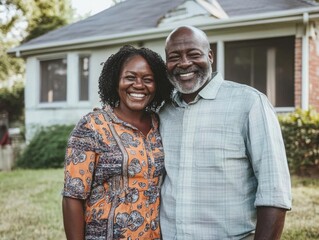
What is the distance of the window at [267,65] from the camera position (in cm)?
1138

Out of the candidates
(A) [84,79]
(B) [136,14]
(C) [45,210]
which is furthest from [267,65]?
(C) [45,210]

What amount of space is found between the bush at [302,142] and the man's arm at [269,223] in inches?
274

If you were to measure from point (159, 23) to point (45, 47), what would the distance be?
394 centimetres

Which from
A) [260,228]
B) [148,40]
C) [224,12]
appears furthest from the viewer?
[148,40]

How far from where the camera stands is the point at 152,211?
2.63 meters

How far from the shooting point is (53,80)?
15070mm

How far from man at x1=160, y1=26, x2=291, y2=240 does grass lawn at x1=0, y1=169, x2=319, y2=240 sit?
9.21 feet

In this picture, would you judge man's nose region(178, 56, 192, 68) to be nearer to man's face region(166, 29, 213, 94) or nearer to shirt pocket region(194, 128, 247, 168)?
man's face region(166, 29, 213, 94)

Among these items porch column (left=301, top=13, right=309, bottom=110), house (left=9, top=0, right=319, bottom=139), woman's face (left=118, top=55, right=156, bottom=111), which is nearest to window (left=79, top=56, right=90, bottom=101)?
house (left=9, top=0, right=319, bottom=139)

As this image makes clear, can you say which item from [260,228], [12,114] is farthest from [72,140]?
[12,114]

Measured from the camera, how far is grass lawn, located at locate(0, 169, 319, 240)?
5.42 m

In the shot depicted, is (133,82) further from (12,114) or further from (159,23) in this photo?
(12,114)

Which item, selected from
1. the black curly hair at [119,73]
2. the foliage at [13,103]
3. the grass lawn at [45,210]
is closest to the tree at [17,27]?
the foliage at [13,103]

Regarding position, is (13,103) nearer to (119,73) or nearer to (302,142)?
(302,142)
